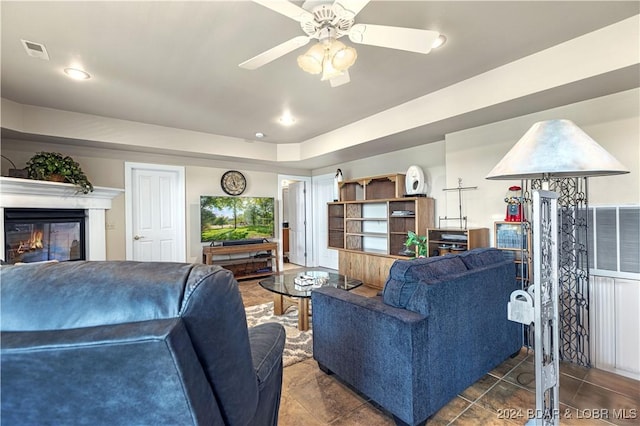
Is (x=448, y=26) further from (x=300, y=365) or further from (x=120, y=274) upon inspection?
(x=300, y=365)

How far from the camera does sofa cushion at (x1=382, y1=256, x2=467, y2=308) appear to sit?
169 cm

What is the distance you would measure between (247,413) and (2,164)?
483 cm

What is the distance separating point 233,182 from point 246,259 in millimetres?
1459

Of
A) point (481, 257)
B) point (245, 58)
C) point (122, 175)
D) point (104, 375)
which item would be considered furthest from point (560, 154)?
point (122, 175)

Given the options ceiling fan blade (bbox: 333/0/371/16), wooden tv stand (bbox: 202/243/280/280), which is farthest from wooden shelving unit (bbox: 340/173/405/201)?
ceiling fan blade (bbox: 333/0/371/16)

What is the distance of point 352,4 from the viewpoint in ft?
4.85

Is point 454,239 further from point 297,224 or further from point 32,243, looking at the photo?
point 32,243

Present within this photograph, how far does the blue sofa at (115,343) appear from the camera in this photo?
58 centimetres

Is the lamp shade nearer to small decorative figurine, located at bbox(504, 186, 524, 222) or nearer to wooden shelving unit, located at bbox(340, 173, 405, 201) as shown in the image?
small decorative figurine, located at bbox(504, 186, 524, 222)

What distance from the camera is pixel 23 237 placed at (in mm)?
3426

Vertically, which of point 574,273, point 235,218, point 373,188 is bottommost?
point 574,273

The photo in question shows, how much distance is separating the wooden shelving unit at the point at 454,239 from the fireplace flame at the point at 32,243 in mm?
4748

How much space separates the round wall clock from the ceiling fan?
12.4ft

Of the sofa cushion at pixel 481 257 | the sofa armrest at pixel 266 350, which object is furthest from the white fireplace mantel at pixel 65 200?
the sofa cushion at pixel 481 257
